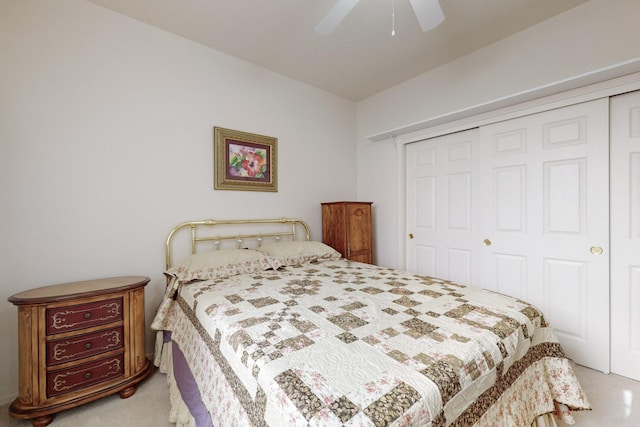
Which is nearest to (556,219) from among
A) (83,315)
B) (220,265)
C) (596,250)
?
(596,250)

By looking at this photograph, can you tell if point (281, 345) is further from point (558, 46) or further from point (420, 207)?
point (558, 46)

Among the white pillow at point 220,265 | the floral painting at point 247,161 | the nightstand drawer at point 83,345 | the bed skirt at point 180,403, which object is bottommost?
the bed skirt at point 180,403

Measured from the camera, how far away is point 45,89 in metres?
1.91

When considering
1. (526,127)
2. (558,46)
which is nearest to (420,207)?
(526,127)

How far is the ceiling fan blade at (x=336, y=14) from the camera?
1.55 metres

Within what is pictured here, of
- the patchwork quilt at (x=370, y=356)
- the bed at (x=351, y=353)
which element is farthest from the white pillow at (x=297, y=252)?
the patchwork quilt at (x=370, y=356)

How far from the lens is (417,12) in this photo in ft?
5.29

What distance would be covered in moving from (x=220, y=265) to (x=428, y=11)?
92.1 inches

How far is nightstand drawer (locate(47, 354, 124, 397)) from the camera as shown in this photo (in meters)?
1.61

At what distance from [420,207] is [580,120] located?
1.61m

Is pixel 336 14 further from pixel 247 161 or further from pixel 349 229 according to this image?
pixel 349 229

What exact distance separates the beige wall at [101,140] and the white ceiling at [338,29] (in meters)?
0.21

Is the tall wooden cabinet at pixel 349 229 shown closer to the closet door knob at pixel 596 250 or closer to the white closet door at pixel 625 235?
the closet door knob at pixel 596 250

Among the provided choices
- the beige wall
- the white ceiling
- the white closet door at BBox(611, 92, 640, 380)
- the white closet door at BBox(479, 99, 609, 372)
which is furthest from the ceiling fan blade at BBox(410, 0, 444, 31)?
the beige wall
